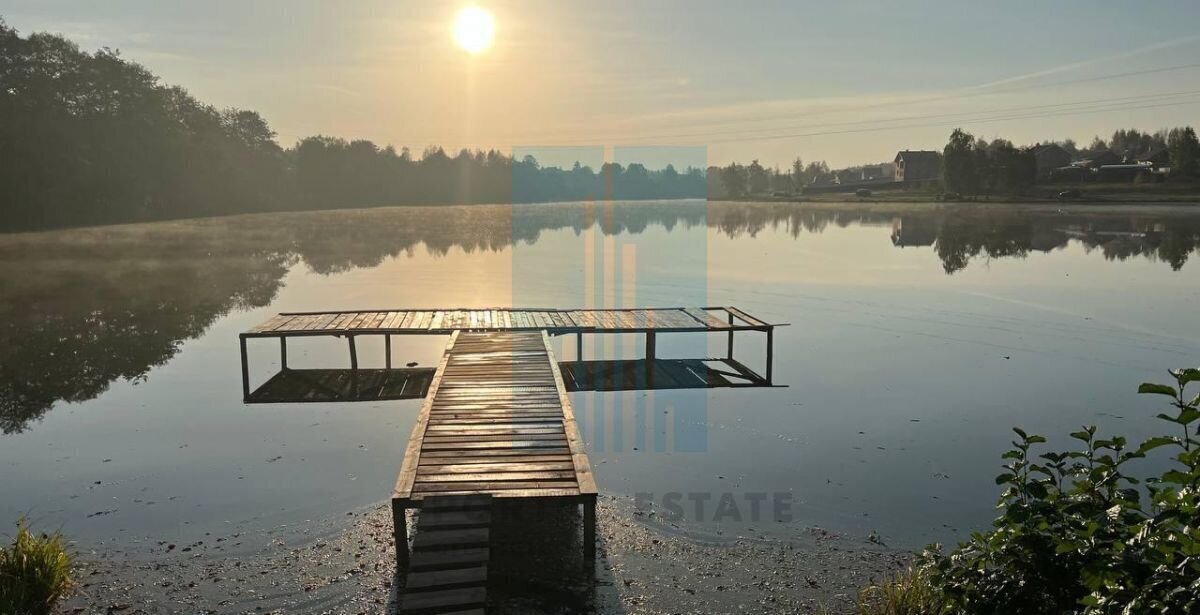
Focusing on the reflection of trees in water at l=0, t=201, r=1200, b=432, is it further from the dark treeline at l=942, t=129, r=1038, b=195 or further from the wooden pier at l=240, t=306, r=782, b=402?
the dark treeline at l=942, t=129, r=1038, b=195

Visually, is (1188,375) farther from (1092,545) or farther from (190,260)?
(190,260)

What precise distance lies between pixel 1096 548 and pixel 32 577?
9.03 meters

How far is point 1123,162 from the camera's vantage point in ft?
451

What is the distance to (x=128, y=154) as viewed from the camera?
255ft

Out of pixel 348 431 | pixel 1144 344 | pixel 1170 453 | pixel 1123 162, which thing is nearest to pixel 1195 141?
pixel 1123 162

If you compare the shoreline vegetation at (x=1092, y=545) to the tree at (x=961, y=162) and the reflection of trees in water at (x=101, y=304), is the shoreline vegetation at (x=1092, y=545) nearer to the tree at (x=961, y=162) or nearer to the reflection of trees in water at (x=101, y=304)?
the reflection of trees in water at (x=101, y=304)

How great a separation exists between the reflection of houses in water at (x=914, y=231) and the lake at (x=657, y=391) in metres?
10.9

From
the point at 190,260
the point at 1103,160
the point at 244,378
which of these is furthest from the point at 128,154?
the point at 1103,160

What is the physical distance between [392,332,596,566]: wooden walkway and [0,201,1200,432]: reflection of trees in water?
26.5ft

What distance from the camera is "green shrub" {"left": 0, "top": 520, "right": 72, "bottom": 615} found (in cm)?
753

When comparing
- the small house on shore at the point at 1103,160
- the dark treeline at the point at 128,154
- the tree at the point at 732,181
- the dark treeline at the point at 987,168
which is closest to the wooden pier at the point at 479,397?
the dark treeline at the point at 128,154

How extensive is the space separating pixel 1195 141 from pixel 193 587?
131285mm

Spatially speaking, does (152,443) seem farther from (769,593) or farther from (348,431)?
(769,593)

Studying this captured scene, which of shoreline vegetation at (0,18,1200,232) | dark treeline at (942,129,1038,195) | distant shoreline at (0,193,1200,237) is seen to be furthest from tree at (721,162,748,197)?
dark treeline at (942,129,1038,195)
